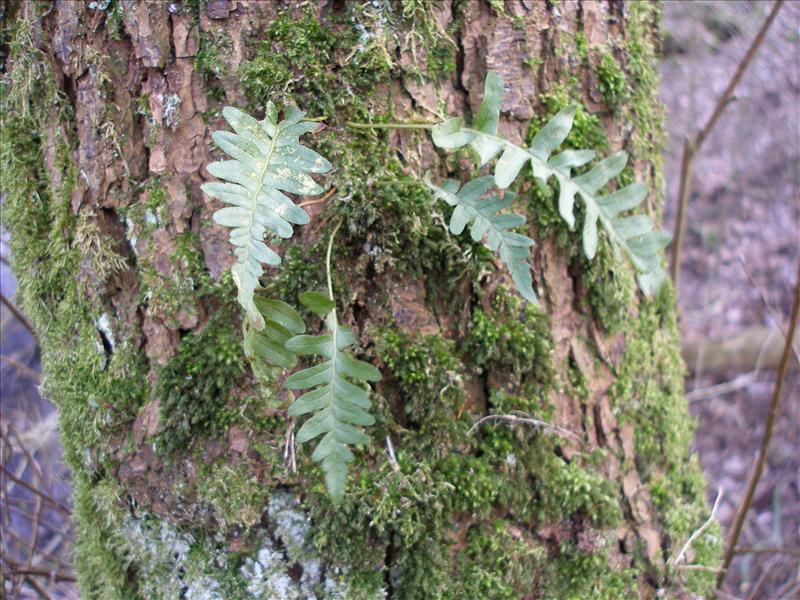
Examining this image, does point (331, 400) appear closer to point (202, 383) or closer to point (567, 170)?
point (202, 383)

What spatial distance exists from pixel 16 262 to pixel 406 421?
1094 mm

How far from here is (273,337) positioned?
1203 millimetres

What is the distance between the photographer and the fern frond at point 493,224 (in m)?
1.32

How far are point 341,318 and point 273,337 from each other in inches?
8.4

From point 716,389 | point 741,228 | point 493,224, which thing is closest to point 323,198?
point 493,224

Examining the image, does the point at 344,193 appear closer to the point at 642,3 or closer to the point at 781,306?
the point at 642,3

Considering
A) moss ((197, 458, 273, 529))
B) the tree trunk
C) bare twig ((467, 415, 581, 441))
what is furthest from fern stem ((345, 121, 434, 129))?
moss ((197, 458, 273, 529))

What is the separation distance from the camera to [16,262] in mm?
1702

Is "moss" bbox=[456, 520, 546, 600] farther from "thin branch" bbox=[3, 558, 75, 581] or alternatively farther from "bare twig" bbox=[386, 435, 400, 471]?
"thin branch" bbox=[3, 558, 75, 581]

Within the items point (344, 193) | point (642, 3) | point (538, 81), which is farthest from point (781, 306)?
point (344, 193)

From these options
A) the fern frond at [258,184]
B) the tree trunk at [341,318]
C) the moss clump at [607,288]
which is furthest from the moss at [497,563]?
the fern frond at [258,184]

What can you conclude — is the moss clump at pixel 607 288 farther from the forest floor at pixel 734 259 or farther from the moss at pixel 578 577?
the forest floor at pixel 734 259

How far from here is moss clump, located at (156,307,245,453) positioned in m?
1.38

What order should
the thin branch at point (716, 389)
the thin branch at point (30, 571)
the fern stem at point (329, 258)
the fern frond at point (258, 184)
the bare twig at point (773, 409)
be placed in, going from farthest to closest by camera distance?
the thin branch at point (716, 389)
the thin branch at point (30, 571)
the bare twig at point (773, 409)
the fern stem at point (329, 258)
the fern frond at point (258, 184)
